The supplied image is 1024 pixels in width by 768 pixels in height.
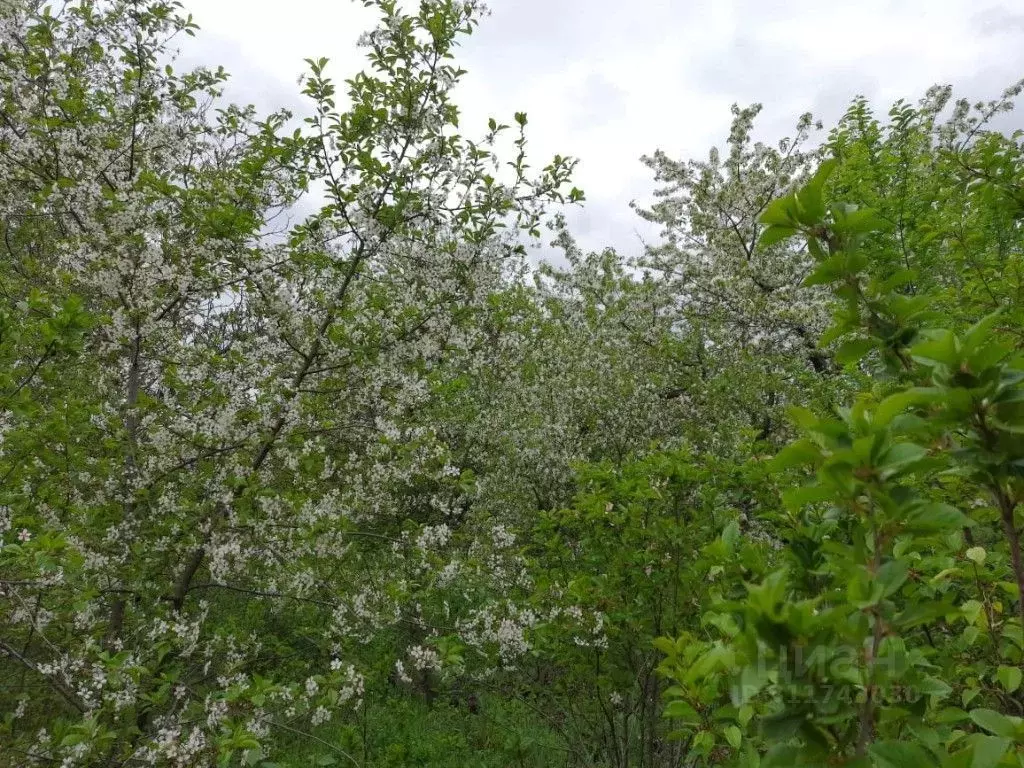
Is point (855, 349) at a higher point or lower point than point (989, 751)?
higher

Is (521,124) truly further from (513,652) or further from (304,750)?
(304,750)

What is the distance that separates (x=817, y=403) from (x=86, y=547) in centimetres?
729

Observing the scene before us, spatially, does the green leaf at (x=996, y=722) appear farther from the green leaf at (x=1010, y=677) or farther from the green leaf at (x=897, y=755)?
the green leaf at (x=1010, y=677)

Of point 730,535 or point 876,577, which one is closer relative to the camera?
point 876,577

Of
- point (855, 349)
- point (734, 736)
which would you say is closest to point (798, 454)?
point (855, 349)

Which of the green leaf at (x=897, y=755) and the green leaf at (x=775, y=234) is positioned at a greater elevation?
the green leaf at (x=775, y=234)

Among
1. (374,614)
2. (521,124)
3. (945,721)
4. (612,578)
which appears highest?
(521,124)

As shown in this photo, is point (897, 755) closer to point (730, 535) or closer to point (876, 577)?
point (876, 577)

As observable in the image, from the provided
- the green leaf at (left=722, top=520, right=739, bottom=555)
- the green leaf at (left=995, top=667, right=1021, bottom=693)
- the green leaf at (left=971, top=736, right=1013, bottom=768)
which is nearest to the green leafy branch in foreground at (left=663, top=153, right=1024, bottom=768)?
the green leaf at (left=971, top=736, right=1013, bottom=768)

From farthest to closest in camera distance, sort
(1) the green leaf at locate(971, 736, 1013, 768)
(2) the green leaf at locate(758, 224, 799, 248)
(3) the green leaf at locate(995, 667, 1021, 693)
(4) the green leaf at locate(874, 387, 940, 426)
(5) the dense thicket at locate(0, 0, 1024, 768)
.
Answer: (5) the dense thicket at locate(0, 0, 1024, 768) < (3) the green leaf at locate(995, 667, 1021, 693) < (2) the green leaf at locate(758, 224, 799, 248) < (4) the green leaf at locate(874, 387, 940, 426) < (1) the green leaf at locate(971, 736, 1013, 768)

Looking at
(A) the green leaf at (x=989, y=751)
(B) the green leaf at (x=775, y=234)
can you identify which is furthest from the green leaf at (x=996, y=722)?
(B) the green leaf at (x=775, y=234)

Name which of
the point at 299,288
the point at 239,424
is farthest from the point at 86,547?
the point at 299,288

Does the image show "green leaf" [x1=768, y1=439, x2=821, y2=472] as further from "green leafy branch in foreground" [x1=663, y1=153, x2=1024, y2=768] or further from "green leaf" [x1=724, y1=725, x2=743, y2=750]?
"green leaf" [x1=724, y1=725, x2=743, y2=750]

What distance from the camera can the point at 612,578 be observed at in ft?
14.8
